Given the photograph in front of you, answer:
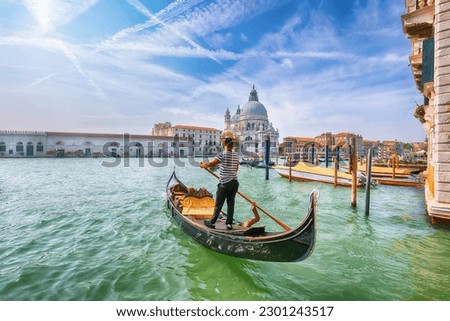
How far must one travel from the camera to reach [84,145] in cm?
4888

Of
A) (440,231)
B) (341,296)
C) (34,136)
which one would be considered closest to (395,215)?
(440,231)

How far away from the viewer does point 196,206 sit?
5086mm

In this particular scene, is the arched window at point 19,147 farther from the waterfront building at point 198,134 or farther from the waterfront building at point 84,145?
the waterfront building at point 198,134

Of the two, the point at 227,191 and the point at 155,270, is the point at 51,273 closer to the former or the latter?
the point at 155,270

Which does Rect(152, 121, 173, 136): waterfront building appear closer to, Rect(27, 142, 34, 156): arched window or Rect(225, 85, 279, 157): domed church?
Rect(225, 85, 279, 157): domed church

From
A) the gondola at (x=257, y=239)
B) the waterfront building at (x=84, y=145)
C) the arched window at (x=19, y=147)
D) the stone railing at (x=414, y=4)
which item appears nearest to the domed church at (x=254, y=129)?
the waterfront building at (x=84, y=145)

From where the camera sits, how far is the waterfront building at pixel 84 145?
43562mm

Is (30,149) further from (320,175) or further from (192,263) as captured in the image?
(192,263)

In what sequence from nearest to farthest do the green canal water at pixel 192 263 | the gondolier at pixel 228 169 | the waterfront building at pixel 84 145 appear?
the green canal water at pixel 192 263, the gondolier at pixel 228 169, the waterfront building at pixel 84 145

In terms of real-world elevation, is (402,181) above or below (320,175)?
below

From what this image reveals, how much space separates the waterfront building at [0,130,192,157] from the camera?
43562 millimetres

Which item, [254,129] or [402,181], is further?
[254,129]

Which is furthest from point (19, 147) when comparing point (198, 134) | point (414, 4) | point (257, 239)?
point (414, 4)

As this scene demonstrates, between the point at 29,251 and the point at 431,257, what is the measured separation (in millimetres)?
6347
